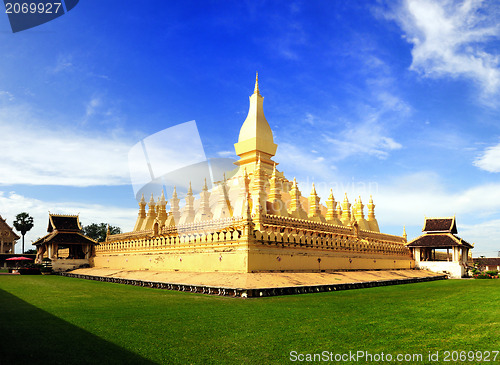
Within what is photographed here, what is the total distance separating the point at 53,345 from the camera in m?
7.49

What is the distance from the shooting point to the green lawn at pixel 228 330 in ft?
23.2

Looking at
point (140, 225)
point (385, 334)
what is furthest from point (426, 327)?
point (140, 225)

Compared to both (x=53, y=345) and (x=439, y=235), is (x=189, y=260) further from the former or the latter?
(x=439, y=235)

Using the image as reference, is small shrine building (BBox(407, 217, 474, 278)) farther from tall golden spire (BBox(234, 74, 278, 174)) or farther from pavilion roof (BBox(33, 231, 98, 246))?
pavilion roof (BBox(33, 231, 98, 246))

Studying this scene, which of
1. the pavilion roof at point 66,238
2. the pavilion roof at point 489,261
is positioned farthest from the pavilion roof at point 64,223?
the pavilion roof at point 489,261

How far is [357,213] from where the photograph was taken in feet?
137

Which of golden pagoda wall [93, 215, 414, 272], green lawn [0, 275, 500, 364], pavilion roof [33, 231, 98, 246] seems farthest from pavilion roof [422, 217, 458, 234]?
pavilion roof [33, 231, 98, 246]

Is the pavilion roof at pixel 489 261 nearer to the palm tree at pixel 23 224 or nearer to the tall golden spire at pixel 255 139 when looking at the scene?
the tall golden spire at pixel 255 139

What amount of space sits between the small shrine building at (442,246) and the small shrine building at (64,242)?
33220 millimetres

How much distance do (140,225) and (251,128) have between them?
16334 mm

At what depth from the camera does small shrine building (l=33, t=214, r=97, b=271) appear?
1513 inches

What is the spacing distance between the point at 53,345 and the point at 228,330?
3.65 m

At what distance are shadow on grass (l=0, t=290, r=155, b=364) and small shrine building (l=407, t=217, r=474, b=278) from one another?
3605cm

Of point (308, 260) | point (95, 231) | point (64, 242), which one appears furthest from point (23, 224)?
point (308, 260)
